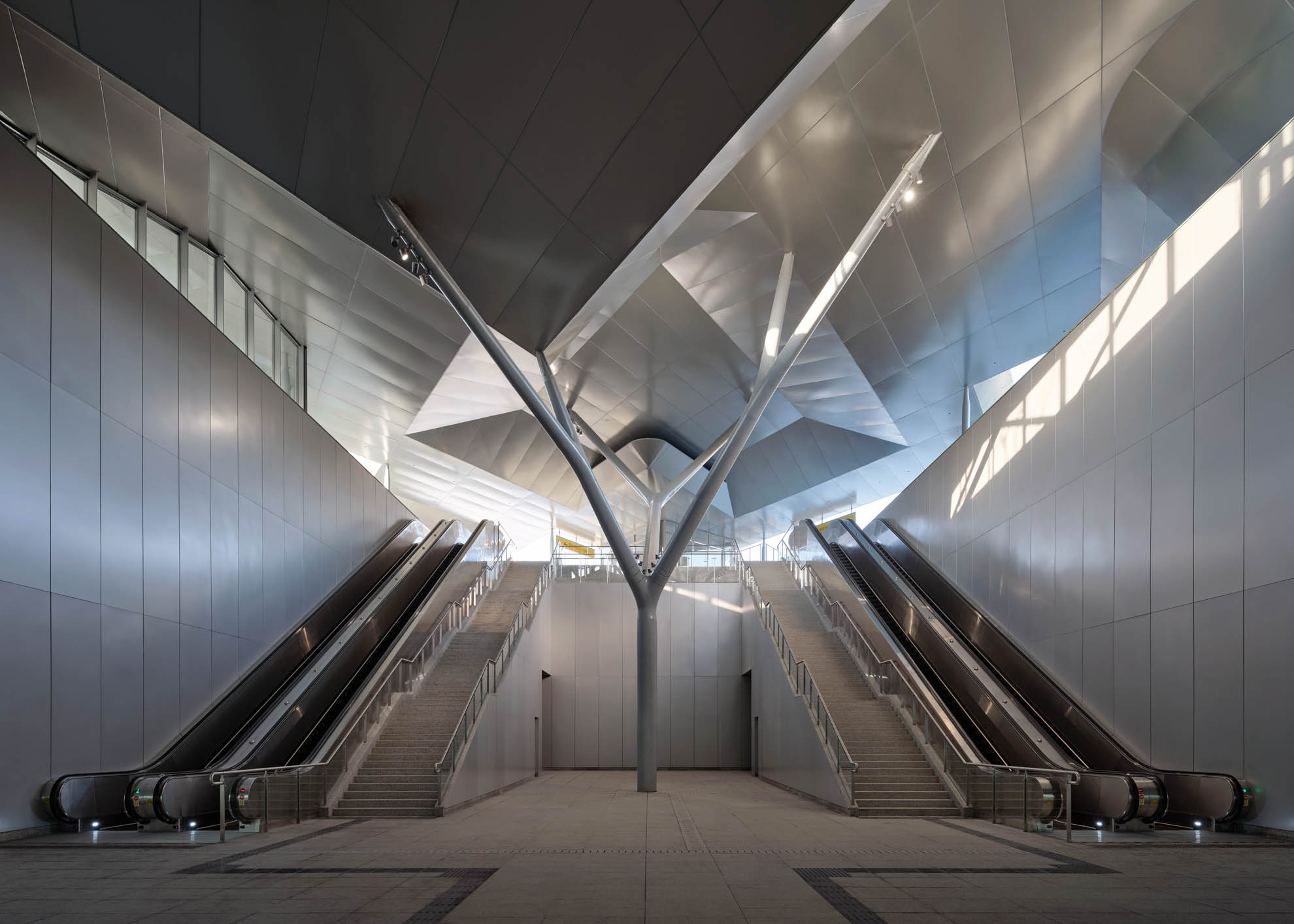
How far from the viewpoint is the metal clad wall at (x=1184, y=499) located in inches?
385

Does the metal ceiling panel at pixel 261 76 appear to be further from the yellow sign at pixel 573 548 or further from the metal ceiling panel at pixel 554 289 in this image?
the yellow sign at pixel 573 548

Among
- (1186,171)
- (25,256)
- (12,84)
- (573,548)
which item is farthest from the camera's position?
(573,548)

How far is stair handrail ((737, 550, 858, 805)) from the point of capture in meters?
14.4

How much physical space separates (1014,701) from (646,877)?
8.91 m

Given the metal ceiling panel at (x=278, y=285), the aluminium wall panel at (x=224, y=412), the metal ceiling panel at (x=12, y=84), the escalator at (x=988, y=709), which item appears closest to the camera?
the escalator at (x=988, y=709)

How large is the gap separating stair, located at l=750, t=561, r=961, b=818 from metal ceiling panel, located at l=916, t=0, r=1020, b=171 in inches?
392

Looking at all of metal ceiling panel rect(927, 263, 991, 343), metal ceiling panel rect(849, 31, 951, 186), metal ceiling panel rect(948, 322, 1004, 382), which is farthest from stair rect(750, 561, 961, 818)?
metal ceiling panel rect(849, 31, 951, 186)

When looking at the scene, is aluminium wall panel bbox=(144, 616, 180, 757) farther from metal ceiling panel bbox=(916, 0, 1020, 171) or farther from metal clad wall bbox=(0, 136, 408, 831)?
metal ceiling panel bbox=(916, 0, 1020, 171)

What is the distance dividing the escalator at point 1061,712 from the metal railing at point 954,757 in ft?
3.19

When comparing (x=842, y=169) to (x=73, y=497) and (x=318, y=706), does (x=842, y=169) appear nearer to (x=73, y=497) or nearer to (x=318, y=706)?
(x=318, y=706)

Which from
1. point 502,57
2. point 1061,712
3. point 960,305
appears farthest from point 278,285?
point 1061,712

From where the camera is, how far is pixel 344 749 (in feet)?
48.0

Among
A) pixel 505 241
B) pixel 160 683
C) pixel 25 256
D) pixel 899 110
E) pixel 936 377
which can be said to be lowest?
pixel 160 683

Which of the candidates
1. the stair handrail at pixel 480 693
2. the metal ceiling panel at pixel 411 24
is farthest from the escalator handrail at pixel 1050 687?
the metal ceiling panel at pixel 411 24
